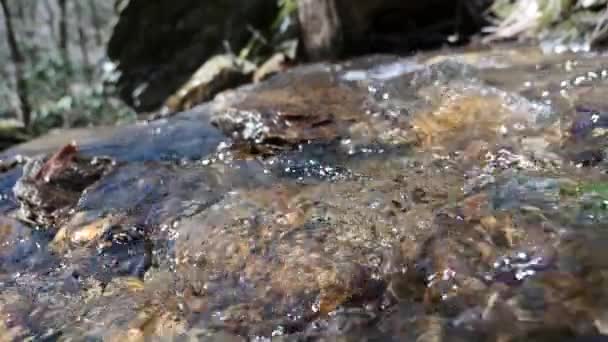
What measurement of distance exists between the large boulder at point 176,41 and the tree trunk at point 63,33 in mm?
1446

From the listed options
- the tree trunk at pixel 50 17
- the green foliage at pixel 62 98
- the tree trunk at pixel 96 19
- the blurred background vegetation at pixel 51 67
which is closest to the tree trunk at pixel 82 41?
the blurred background vegetation at pixel 51 67

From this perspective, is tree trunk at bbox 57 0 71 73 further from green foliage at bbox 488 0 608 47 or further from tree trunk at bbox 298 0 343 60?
green foliage at bbox 488 0 608 47

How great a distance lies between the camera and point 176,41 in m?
8.24

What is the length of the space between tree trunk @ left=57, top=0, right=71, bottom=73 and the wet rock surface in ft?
17.5

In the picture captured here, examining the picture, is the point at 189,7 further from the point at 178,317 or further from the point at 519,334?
the point at 519,334

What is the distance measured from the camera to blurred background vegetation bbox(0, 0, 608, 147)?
789cm

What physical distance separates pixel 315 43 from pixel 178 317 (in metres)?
5.37

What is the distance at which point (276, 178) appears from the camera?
124 inches

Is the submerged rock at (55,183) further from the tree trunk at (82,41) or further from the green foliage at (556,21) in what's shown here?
the tree trunk at (82,41)

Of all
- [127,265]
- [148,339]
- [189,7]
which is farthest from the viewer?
[189,7]

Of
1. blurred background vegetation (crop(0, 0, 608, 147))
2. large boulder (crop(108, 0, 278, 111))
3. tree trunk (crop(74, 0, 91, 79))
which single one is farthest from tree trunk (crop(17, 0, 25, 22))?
large boulder (crop(108, 0, 278, 111))

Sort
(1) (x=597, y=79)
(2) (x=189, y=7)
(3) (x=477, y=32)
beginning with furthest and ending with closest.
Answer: (2) (x=189, y=7)
(3) (x=477, y=32)
(1) (x=597, y=79)

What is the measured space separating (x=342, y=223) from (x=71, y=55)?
26.1 feet

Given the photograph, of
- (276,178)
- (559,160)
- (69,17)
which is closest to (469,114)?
(559,160)
